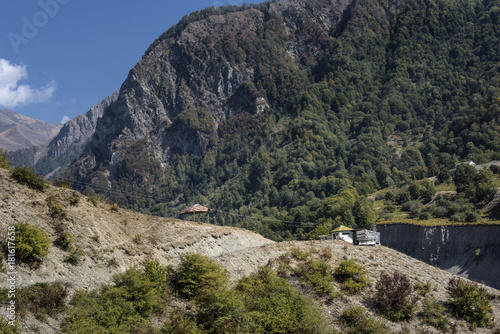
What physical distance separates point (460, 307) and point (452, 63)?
595 ft

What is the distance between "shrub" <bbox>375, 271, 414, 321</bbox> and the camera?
33.6 meters

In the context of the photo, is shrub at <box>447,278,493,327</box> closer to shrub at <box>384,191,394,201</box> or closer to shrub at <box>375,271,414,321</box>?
shrub at <box>375,271,414,321</box>

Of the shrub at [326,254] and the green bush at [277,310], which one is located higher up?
the shrub at [326,254]

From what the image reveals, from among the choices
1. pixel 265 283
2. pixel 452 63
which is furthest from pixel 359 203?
pixel 452 63

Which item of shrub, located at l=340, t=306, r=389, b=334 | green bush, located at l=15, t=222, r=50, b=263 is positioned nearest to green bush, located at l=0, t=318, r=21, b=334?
green bush, located at l=15, t=222, r=50, b=263

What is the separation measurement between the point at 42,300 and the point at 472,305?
99.3 feet

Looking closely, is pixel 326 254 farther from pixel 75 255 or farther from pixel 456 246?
pixel 456 246

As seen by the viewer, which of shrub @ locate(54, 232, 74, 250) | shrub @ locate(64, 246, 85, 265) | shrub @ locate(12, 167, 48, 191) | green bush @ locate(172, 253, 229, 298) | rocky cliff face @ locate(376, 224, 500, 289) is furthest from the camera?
rocky cliff face @ locate(376, 224, 500, 289)

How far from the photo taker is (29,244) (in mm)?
24750

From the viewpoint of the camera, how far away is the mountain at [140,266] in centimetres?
2347

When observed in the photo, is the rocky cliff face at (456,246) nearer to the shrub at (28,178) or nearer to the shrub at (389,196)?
the shrub at (389,196)

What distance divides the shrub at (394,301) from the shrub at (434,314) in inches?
45.6

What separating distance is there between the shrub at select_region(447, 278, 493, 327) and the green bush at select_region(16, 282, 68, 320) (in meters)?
28.5

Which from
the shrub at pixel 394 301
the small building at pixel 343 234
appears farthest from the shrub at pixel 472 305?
the small building at pixel 343 234
